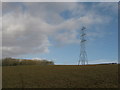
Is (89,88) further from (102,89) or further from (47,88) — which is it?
(47,88)

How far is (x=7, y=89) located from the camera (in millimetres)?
16938

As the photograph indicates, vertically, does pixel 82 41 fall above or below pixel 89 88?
above

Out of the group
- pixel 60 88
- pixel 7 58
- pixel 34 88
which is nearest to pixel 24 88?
pixel 34 88

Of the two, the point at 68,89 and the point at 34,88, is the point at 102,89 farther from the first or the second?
the point at 34,88

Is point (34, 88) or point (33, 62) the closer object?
point (34, 88)

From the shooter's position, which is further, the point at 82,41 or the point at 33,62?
the point at 33,62

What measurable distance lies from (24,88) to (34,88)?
0.95 metres

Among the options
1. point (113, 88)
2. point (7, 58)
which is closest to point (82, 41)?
point (113, 88)

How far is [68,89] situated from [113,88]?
4.24 meters

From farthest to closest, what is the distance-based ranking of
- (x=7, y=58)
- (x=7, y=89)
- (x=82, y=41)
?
1. (x=7, y=58)
2. (x=82, y=41)
3. (x=7, y=89)

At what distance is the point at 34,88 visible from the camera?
16328 millimetres

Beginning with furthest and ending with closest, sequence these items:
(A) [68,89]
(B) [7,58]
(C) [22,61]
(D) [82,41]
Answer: (C) [22,61] < (B) [7,58] < (D) [82,41] < (A) [68,89]

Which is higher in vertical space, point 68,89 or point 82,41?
point 82,41

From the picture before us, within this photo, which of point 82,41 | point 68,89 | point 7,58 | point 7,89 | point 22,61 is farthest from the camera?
point 22,61
